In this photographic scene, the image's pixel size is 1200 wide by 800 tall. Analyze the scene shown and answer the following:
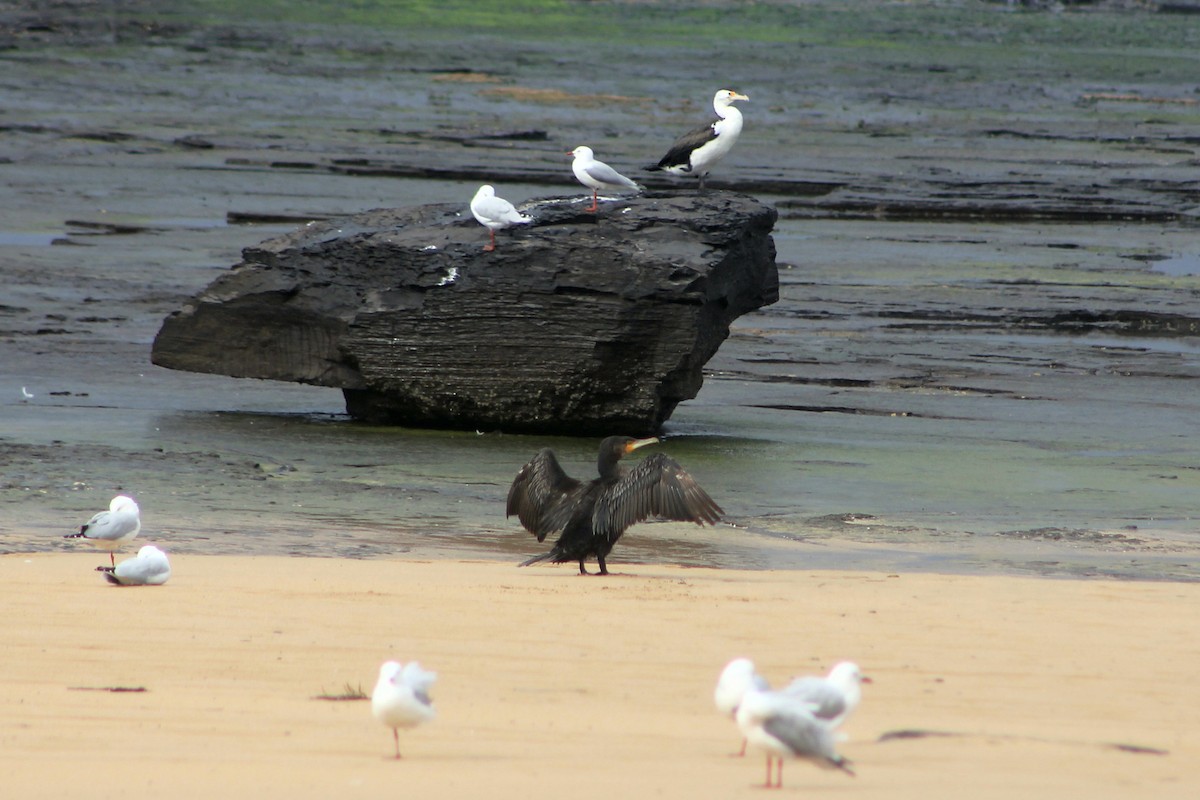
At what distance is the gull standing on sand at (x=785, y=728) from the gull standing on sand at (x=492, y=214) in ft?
25.7

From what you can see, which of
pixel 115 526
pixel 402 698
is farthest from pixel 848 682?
pixel 115 526

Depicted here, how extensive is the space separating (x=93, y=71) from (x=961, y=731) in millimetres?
35870

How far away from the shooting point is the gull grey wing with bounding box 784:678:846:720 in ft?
15.4

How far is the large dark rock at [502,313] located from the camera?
12.1 meters

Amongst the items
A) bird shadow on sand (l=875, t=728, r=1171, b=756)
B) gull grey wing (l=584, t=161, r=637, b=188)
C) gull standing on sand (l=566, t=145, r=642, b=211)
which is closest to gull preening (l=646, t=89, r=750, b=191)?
gull standing on sand (l=566, t=145, r=642, b=211)

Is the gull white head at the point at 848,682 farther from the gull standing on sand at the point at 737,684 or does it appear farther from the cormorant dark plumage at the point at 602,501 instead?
the cormorant dark plumage at the point at 602,501

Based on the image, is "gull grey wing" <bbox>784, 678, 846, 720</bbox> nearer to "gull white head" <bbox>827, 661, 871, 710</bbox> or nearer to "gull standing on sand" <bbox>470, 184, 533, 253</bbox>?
"gull white head" <bbox>827, 661, 871, 710</bbox>

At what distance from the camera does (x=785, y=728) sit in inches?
175

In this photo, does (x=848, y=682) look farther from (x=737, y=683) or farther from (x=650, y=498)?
(x=650, y=498)

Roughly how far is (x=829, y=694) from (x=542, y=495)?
4.09 metres

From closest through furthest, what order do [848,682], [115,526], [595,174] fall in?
[848,682] < [115,526] < [595,174]

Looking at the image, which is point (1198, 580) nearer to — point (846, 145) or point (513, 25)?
point (846, 145)

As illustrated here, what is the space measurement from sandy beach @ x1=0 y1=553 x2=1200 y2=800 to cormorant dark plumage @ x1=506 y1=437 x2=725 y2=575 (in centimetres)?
20

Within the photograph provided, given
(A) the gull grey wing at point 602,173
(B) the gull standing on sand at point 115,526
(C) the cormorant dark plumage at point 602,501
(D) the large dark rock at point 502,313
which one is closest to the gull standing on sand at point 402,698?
(C) the cormorant dark plumage at point 602,501
